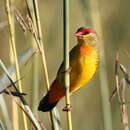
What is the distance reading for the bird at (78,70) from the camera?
255 centimetres

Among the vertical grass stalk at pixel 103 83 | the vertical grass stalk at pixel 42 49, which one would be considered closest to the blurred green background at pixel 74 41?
the vertical grass stalk at pixel 103 83

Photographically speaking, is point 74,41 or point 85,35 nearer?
point 85,35

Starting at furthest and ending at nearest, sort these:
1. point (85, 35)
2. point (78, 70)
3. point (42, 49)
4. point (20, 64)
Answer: point (85, 35) → point (78, 70) → point (20, 64) → point (42, 49)

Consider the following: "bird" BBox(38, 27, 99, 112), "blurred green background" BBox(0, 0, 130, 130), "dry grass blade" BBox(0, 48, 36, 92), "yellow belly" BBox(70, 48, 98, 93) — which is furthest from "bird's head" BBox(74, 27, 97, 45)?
"blurred green background" BBox(0, 0, 130, 130)

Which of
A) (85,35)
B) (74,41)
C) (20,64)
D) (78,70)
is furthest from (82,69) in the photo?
(74,41)

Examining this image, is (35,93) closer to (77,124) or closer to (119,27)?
(77,124)

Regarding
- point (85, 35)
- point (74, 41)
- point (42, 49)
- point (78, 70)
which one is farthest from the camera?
point (74, 41)

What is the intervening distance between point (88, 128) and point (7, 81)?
1775 mm

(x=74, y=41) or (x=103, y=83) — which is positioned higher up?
(x=103, y=83)

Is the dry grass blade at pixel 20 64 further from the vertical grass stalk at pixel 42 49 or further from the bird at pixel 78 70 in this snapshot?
the bird at pixel 78 70

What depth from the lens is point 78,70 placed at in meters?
2.57

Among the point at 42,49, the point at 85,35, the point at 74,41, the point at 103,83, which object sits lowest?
the point at 74,41

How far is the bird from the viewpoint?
2551mm

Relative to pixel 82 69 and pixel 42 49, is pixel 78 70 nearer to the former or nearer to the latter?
pixel 82 69
